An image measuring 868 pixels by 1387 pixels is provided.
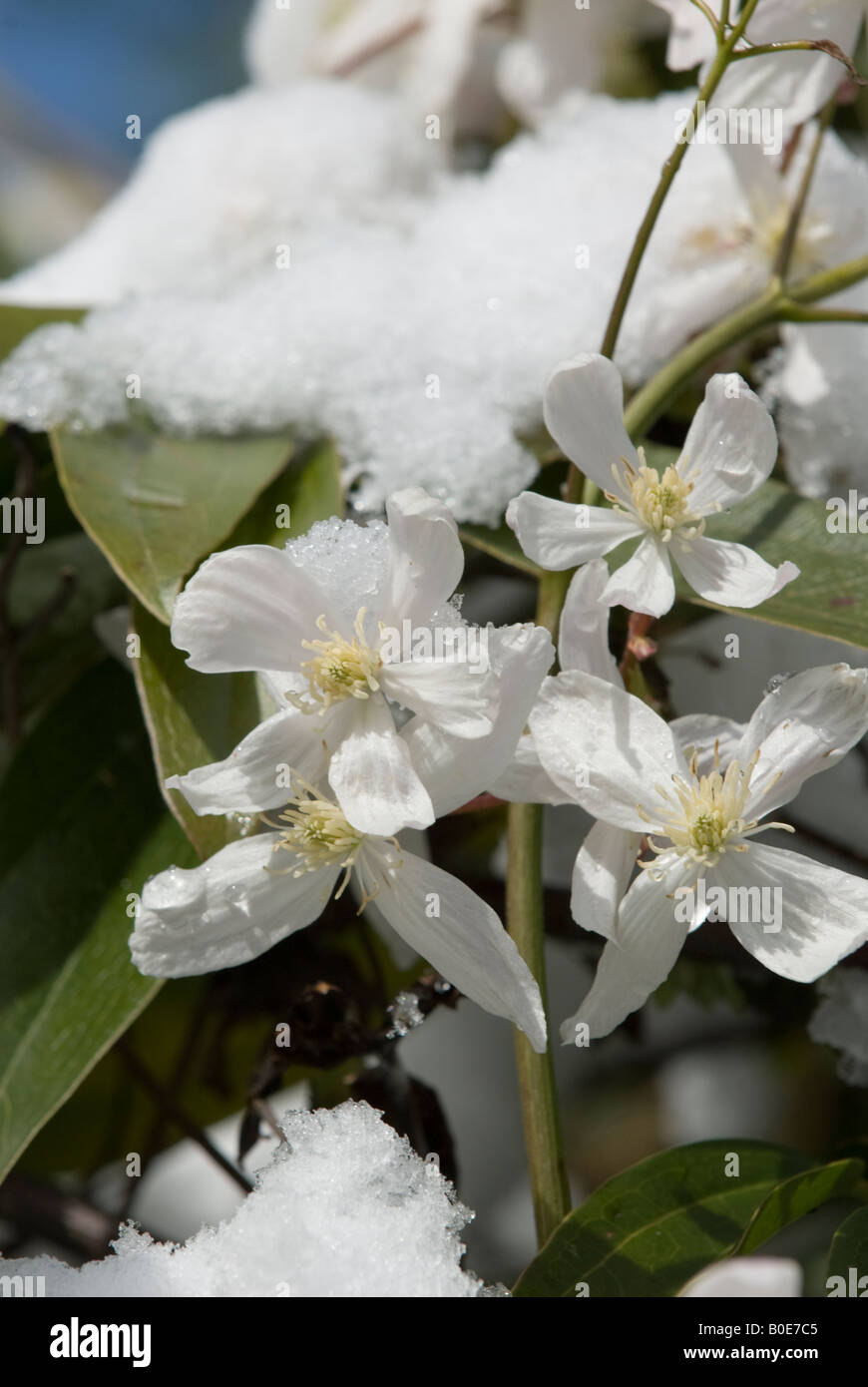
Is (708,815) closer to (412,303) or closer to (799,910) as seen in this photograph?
(799,910)

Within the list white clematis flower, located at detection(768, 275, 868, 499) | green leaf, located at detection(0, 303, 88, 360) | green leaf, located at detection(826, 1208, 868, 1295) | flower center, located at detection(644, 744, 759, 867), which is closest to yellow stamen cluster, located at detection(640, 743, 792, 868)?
flower center, located at detection(644, 744, 759, 867)

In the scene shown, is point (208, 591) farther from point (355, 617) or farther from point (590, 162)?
point (590, 162)

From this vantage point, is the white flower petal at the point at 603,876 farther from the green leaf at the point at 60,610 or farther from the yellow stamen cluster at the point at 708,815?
the green leaf at the point at 60,610

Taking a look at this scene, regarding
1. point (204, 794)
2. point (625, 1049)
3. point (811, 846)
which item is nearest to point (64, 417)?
point (204, 794)

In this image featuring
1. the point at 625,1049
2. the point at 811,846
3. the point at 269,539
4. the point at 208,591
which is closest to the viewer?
the point at 208,591

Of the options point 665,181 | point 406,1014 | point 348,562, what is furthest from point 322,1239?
point 665,181
